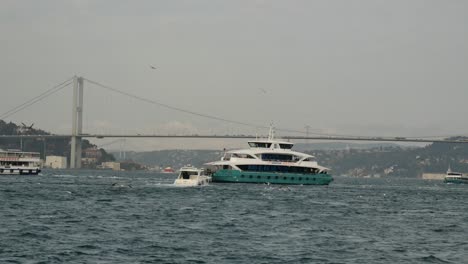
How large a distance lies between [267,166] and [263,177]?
1.94 meters

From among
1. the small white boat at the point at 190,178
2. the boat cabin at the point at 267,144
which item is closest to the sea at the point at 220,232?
the small white boat at the point at 190,178

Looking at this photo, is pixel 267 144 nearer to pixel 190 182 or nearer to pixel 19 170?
pixel 190 182

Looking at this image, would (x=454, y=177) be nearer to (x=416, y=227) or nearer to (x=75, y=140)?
(x=75, y=140)

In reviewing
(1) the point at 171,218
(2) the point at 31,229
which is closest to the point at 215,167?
(1) the point at 171,218

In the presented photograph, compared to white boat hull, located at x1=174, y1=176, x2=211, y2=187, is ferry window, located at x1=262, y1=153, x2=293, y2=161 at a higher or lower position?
higher

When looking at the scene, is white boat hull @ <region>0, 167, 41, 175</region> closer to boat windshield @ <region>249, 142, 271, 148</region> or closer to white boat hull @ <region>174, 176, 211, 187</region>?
boat windshield @ <region>249, 142, 271, 148</region>

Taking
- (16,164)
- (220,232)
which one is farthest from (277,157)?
(220,232)

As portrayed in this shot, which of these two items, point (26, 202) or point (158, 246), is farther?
point (26, 202)

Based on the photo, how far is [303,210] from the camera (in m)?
61.2

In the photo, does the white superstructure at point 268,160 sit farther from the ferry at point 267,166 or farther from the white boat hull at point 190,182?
the white boat hull at point 190,182

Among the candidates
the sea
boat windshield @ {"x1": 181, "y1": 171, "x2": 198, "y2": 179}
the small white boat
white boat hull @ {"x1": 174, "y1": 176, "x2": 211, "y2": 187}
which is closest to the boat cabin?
the small white boat

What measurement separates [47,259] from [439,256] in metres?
16.0

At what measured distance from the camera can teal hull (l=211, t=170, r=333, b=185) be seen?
110125 millimetres

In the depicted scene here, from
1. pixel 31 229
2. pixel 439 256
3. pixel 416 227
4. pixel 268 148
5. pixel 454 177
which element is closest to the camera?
pixel 439 256
